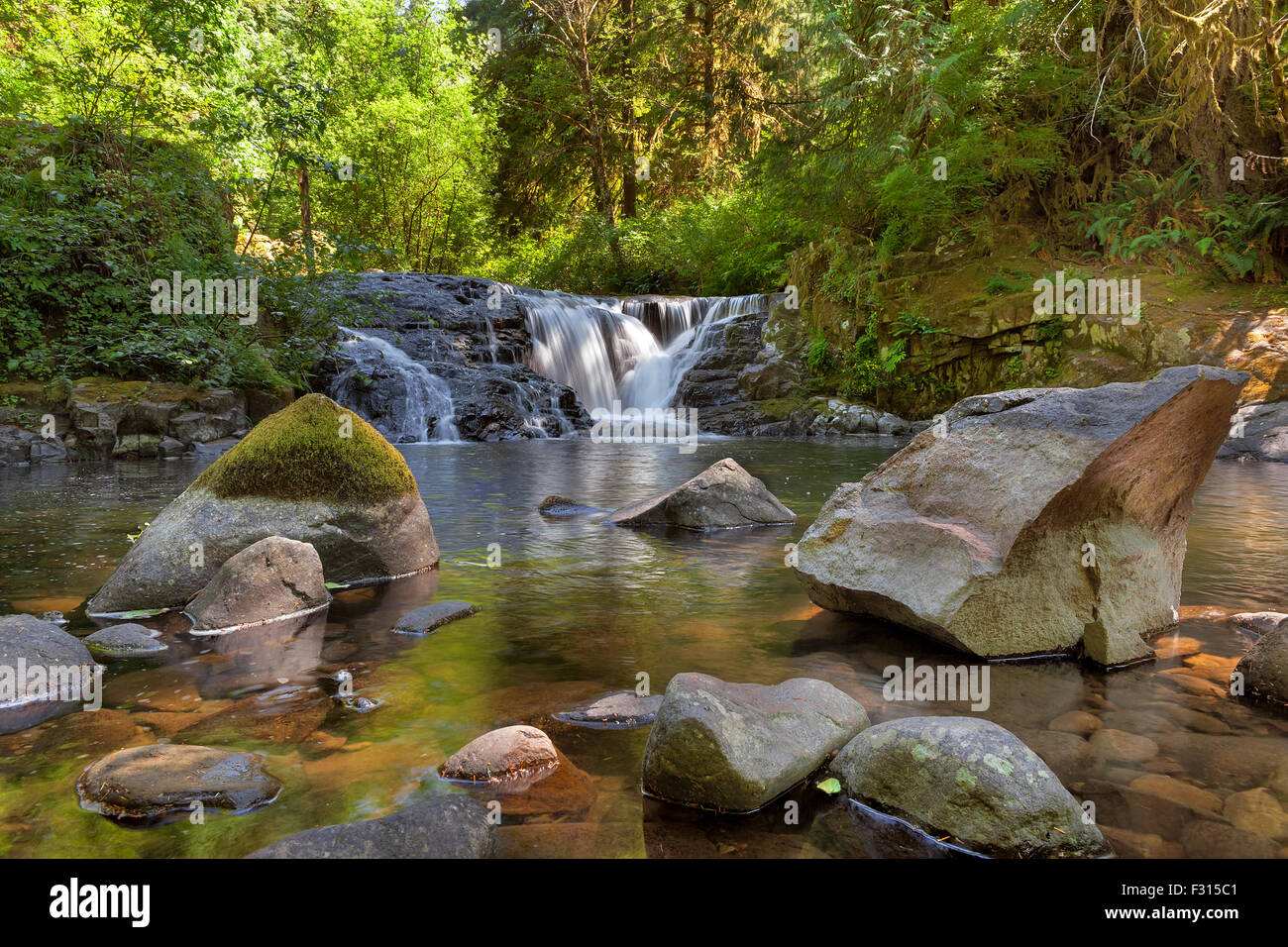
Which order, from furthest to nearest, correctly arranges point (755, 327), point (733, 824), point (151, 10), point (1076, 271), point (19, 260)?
1. point (755, 327)
2. point (1076, 271)
3. point (19, 260)
4. point (151, 10)
5. point (733, 824)

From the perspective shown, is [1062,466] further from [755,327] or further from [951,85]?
[755,327]

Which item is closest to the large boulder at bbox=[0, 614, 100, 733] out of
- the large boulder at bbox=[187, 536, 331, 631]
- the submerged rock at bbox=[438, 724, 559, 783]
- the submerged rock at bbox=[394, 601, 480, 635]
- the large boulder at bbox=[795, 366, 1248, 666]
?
the large boulder at bbox=[187, 536, 331, 631]

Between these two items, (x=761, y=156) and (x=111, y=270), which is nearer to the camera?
(x=111, y=270)

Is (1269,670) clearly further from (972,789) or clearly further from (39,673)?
(39,673)

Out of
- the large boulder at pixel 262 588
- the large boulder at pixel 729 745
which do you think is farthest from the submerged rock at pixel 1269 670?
the large boulder at pixel 262 588

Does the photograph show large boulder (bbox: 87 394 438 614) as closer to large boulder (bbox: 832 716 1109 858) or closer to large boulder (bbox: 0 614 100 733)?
large boulder (bbox: 0 614 100 733)

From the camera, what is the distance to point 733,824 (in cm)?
237

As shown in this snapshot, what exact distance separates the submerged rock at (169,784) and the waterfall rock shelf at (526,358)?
14432mm

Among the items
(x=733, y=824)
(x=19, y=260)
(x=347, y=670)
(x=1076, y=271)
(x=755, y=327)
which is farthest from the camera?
(x=755, y=327)

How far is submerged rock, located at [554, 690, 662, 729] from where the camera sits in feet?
9.93

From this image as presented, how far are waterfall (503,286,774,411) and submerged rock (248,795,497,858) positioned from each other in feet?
58.0

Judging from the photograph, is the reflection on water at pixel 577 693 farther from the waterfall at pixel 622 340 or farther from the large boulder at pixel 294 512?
the waterfall at pixel 622 340
